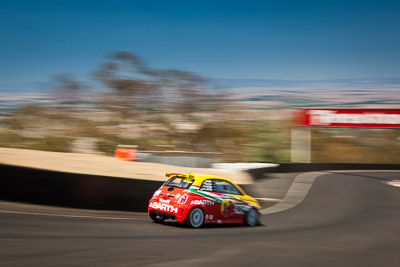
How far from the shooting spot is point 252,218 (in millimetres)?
12914

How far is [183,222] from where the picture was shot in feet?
37.1

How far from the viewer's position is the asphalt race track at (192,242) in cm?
701

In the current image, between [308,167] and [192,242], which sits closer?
[192,242]

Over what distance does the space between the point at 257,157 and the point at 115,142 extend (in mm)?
16081

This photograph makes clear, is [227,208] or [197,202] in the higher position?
[197,202]

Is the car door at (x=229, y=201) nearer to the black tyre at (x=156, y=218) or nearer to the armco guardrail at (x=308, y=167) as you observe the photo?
the black tyre at (x=156, y=218)

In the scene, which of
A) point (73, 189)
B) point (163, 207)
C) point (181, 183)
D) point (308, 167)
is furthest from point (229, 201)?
point (308, 167)

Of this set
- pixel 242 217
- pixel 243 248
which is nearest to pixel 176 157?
pixel 242 217

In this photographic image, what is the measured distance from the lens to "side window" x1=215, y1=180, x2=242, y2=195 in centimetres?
1225

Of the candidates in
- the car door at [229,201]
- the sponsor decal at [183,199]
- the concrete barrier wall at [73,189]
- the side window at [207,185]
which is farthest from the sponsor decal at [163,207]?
the concrete barrier wall at [73,189]

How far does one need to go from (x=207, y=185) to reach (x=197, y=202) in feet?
2.16

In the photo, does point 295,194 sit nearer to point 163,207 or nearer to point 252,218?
point 252,218

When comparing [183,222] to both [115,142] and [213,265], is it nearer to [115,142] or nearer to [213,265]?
[213,265]

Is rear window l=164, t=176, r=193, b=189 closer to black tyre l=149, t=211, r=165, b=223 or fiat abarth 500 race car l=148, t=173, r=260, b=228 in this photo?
fiat abarth 500 race car l=148, t=173, r=260, b=228
